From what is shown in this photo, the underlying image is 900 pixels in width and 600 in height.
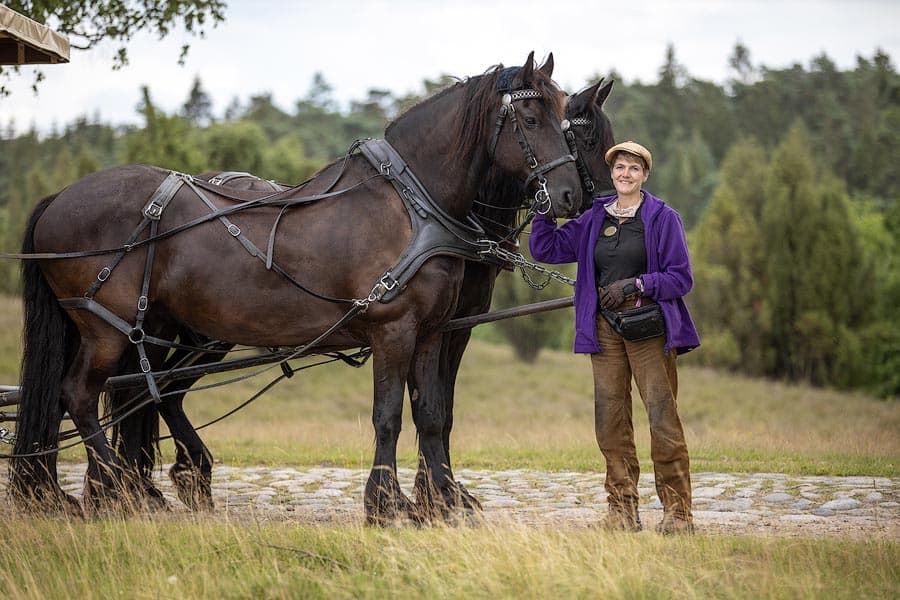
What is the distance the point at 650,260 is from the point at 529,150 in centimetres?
95

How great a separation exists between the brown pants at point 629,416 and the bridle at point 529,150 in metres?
0.76

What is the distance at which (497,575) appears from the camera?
4070 mm

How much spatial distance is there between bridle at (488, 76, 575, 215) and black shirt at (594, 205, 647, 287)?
15.7 inches

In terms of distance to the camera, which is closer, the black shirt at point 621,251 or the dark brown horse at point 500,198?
the black shirt at point 621,251

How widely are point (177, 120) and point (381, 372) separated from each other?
2269cm

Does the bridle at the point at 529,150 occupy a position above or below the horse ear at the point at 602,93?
below

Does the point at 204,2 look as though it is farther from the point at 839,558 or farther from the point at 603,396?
the point at 839,558

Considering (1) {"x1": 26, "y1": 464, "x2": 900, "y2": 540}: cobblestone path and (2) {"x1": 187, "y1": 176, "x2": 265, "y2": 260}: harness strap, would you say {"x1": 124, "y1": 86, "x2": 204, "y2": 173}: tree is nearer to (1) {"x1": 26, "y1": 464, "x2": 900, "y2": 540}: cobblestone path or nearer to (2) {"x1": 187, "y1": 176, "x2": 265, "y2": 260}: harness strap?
(1) {"x1": 26, "y1": 464, "x2": 900, "y2": 540}: cobblestone path

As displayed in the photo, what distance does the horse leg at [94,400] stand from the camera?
5832 mm

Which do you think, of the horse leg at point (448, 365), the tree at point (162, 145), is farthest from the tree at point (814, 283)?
the horse leg at point (448, 365)

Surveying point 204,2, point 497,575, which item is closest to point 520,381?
point 204,2

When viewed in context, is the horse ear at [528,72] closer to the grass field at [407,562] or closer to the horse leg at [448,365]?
the horse leg at [448,365]

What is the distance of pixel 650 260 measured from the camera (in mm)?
5305

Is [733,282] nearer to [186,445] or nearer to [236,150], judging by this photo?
[236,150]
